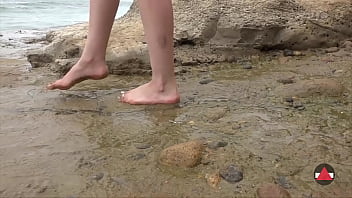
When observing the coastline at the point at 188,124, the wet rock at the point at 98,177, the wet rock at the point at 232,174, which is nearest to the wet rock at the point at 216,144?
the coastline at the point at 188,124

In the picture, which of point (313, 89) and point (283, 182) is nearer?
point (283, 182)

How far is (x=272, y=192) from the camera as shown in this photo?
4.41ft

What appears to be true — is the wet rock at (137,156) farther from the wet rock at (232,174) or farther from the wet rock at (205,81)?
the wet rock at (205,81)

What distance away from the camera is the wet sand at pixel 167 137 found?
55.6 inches

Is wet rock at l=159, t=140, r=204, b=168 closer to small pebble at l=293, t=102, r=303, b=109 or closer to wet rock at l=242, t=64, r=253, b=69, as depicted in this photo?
small pebble at l=293, t=102, r=303, b=109

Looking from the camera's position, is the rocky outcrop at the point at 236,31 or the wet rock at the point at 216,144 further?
the rocky outcrop at the point at 236,31

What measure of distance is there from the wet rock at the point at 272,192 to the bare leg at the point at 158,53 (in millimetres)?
914

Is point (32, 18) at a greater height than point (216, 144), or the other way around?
point (216, 144)

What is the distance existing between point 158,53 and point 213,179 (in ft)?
2.87

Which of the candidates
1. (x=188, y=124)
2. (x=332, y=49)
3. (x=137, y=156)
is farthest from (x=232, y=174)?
(x=332, y=49)

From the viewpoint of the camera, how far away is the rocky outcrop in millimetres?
3299

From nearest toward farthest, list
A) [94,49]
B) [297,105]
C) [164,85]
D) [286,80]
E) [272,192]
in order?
[272,192]
[297,105]
[164,85]
[94,49]
[286,80]

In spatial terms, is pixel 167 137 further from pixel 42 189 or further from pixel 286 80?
pixel 286 80

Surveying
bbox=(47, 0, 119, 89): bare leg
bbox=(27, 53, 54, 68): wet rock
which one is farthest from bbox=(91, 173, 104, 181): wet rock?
bbox=(27, 53, 54, 68): wet rock
